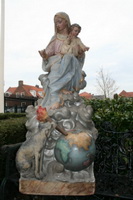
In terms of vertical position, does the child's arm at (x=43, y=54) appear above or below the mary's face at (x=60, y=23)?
below

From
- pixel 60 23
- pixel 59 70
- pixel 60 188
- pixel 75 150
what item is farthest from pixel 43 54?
pixel 60 188

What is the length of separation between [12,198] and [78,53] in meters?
2.84

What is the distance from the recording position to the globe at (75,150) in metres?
2.77

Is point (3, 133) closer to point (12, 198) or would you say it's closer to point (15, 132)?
point (15, 132)

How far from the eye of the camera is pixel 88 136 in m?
2.87

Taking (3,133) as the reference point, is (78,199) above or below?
below

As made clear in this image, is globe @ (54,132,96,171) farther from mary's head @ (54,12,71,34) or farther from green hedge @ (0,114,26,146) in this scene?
mary's head @ (54,12,71,34)

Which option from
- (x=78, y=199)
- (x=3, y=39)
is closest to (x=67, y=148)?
(x=78, y=199)

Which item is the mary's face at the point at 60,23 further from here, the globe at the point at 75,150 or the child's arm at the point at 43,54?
the globe at the point at 75,150

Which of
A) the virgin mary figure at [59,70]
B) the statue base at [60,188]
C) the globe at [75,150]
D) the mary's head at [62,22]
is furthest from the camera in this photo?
the mary's head at [62,22]

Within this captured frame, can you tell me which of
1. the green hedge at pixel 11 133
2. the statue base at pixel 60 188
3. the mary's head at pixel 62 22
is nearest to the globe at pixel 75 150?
the statue base at pixel 60 188

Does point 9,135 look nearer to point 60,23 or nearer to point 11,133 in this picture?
point 11,133

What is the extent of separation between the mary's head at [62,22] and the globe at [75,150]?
6.62 ft

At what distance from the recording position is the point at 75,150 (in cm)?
276
